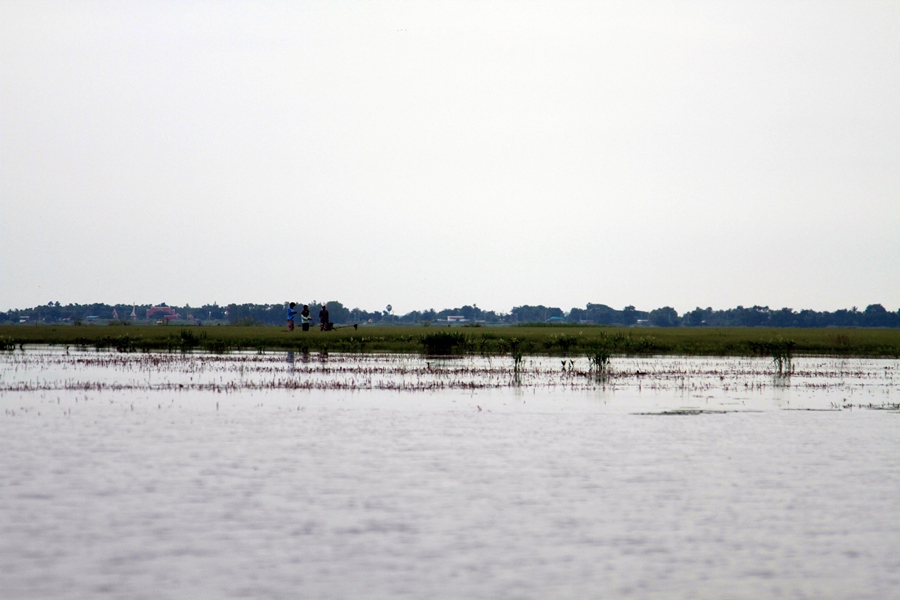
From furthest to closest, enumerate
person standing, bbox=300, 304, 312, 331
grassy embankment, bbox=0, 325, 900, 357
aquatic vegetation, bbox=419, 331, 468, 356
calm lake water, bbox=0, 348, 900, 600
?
person standing, bbox=300, 304, 312, 331 < grassy embankment, bbox=0, 325, 900, 357 < aquatic vegetation, bbox=419, 331, 468, 356 < calm lake water, bbox=0, 348, 900, 600

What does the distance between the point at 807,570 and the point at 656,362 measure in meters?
33.1

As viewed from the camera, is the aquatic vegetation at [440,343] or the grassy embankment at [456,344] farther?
the grassy embankment at [456,344]

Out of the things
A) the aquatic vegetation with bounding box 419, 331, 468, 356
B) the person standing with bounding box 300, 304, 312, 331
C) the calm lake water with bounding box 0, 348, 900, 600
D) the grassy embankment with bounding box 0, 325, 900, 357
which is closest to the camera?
the calm lake water with bounding box 0, 348, 900, 600

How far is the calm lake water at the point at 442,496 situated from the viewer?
917 centimetres

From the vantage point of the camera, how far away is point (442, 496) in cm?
1243

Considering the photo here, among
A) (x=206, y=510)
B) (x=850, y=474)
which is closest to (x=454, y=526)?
(x=206, y=510)

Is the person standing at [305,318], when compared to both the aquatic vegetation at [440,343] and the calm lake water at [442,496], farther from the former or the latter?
the calm lake water at [442,496]

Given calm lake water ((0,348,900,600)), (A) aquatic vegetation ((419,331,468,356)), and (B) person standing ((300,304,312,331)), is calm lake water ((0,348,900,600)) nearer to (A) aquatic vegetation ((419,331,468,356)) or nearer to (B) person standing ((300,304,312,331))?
(A) aquatic vegetation ((419,331,468,356))

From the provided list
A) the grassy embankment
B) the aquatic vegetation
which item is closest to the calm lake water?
the aquatic vegetation

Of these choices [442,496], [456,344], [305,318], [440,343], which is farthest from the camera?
[305,318]

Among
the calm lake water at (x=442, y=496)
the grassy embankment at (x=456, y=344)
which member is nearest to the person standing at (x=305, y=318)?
the grassy embankment at (x=456, y=344)

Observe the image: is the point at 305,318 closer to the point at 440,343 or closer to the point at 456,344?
the point at 456,344

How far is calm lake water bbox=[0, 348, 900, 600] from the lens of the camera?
9.17 meters

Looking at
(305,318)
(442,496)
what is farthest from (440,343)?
(442,496)
